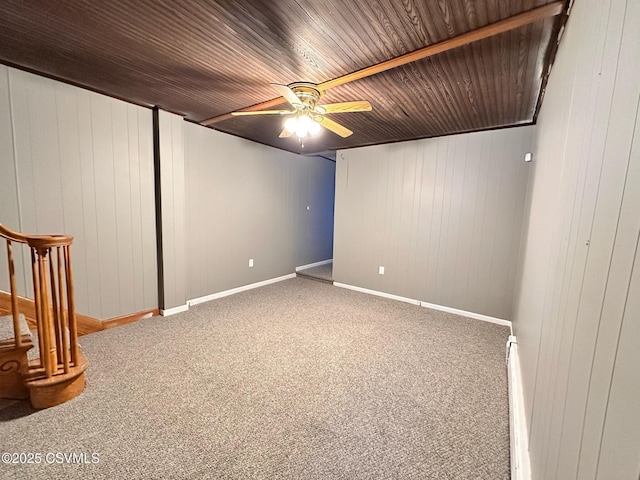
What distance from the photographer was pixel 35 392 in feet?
5.64

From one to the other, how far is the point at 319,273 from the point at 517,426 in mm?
3796

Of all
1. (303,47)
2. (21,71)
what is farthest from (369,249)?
(21,71)

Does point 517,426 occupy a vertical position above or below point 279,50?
below

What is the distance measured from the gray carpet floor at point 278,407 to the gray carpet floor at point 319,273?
1.86 metres

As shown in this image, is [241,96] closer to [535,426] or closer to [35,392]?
[35,392]

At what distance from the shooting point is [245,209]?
425cm

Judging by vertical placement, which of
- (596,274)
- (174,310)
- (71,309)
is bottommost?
(174,310)

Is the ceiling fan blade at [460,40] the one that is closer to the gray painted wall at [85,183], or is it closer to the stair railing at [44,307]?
the stair railing at [44,307]

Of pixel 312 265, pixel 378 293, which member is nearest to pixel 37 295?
pixel 378 293

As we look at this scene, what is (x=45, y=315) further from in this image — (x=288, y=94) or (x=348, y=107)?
(x=348, y=107)

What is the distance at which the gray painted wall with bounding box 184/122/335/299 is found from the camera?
11.9 ft

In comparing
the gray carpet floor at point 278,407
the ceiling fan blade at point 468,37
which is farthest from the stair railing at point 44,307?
the ceiling fan blade at point 468,37

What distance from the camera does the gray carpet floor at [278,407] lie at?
1.41m

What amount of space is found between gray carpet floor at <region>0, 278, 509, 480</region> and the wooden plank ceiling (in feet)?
7.75
